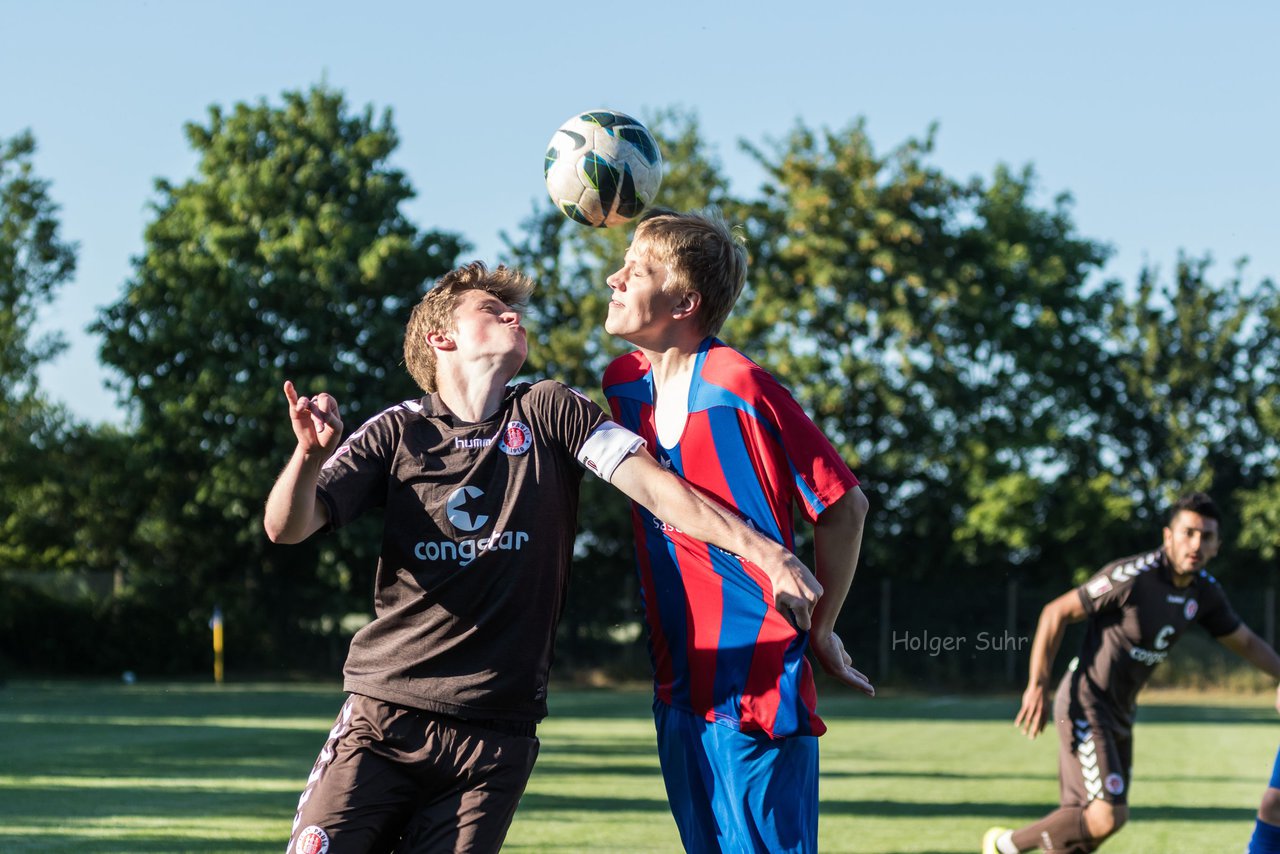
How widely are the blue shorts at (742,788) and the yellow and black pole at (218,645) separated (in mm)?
24547

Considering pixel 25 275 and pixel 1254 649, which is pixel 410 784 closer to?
pixel 1254 649

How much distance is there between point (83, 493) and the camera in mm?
31859

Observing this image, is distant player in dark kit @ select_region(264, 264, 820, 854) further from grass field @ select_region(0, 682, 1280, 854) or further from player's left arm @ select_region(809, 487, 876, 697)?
grass field @ select_region(0, 682, 1280, 854)

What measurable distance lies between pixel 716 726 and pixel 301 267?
3007 cm

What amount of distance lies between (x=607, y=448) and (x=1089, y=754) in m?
4.98

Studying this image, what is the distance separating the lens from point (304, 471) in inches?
131

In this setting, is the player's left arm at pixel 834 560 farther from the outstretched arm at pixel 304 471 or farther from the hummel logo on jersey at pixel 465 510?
the outstretched arm at pixel 304 471

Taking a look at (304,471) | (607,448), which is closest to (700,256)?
(607,448)

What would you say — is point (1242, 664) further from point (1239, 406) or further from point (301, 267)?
point (301, 267)

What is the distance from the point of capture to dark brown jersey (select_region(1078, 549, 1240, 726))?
7613mm

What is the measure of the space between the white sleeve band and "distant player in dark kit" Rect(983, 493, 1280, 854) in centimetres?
440

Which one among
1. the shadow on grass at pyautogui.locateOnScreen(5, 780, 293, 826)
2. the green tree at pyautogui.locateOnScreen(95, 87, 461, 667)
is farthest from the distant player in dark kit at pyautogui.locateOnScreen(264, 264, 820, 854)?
the green tree at pyautogui.locateOnScreen(95, 87, 461, 667)

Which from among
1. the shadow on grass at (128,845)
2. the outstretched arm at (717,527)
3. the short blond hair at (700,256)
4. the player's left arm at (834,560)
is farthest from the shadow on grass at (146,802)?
the outstretched arm at (717,527)

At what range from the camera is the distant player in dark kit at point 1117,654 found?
24.3 ft
